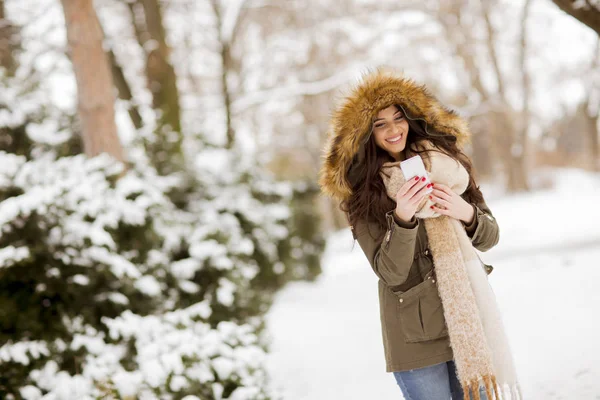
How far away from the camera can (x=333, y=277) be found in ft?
36.1

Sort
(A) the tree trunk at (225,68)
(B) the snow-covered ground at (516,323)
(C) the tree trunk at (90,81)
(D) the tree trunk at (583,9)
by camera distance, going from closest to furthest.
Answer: (D) the tree trunk at (583,9) → (B) the snow-covered ground at (516,323) → (C) the tree trunk at (90,81) → (A) the tree trunk at (225,68)

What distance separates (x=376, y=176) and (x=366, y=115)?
11.5 inches

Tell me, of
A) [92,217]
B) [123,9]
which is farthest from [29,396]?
[123,9]

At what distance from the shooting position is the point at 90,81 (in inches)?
210

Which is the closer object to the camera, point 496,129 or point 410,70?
point 410,70

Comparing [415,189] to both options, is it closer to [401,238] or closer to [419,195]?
[419,195]

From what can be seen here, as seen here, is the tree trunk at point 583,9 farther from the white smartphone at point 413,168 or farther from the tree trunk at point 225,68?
the tree trunk at point 225,68

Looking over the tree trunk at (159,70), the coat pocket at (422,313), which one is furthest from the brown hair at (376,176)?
the tree trunk at (159,70)

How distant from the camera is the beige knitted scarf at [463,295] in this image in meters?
2.17

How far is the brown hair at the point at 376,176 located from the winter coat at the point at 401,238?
3 cm

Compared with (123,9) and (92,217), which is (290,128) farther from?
(92,217)

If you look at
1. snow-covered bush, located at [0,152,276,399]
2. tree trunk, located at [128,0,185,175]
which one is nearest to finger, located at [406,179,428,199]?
snow-covered bush, located at [0,152,276,399]

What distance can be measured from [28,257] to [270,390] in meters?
2.16

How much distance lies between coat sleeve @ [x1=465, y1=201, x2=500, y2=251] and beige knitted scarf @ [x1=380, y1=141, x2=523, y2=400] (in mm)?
67
